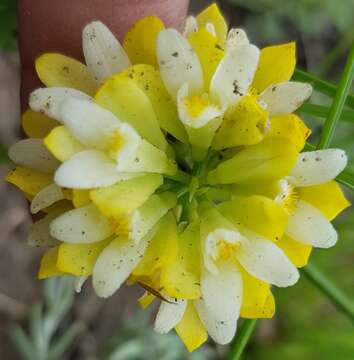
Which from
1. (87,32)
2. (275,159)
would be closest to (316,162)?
(275,159)

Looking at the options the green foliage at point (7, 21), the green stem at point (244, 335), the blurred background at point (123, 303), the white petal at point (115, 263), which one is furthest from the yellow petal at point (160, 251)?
the blurred background at point (123, 303)

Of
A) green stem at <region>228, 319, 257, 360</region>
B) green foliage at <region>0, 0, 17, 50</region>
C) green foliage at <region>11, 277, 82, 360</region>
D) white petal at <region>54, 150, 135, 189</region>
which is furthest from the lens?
green foliage at <region>11, 277, 82, 360</region>

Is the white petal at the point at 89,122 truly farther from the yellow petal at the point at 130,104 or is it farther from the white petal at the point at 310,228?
the white petal at the point at 310,228

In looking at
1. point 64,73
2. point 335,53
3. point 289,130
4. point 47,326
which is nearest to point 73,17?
point 64,73

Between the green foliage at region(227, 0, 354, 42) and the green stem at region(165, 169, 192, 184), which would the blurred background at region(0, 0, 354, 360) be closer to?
the green foliage at region(227, 0, 354, 42)

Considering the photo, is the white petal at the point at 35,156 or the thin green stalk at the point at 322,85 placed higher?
the thin green stalk at the point at 322,85

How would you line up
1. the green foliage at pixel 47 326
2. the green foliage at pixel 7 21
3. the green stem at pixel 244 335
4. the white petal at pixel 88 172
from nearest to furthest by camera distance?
the white petal at pixel 88 172 < the green stem at pixel 244 335 < the green foliage at pixel 7 21 < the green foliage at pixel 47 326

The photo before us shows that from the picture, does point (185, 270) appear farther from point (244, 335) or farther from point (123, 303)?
point (123, 303)

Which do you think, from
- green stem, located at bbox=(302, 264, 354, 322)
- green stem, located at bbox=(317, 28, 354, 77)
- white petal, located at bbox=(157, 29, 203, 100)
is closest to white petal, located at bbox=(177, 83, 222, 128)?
white petal, located at bbox=(157, 29, 203, 100)
